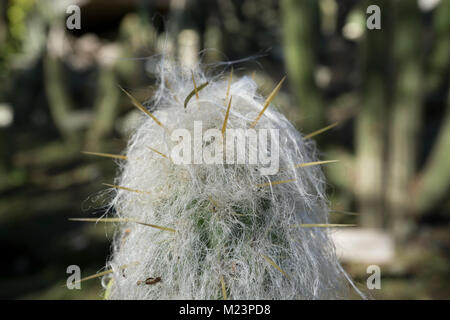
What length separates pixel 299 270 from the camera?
123cm

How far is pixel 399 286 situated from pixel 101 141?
486 cm

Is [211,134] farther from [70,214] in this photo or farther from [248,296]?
[70,214]

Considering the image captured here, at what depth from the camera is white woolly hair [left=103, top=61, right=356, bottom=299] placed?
116cm

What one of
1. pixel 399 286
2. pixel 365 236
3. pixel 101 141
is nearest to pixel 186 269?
pixel 399 286

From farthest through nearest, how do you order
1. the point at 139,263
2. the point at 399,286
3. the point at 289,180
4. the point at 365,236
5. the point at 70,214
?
the point at 70,214 → the point at 365,236 → the point at 399,286 → the point at 139,263 → the point at 289,180

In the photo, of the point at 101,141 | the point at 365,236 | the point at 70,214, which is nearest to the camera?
the point at 365,236

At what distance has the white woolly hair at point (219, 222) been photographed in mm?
1157

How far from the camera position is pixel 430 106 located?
6.92 metres

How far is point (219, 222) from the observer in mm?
1152
